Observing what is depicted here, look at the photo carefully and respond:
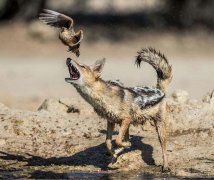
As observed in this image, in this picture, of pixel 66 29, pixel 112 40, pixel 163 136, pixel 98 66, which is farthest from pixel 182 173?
pixel 112 40

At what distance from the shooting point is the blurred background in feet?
72.2

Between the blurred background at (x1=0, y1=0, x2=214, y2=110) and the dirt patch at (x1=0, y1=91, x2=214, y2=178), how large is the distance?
289 inches

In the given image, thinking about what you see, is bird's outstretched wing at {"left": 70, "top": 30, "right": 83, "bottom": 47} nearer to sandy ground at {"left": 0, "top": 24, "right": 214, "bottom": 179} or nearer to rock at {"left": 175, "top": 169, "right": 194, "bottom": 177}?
sandy ground at {"left": 0, "top": 24, "right": 214, "bottom": 179}

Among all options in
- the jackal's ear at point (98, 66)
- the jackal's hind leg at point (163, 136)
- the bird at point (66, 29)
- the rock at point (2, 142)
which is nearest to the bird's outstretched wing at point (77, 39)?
the bird at point (66, 29)

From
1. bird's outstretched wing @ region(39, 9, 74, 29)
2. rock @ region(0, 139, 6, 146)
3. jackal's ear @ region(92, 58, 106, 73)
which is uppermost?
bird's outstretched wing @ region(39, 9, 74, 29)

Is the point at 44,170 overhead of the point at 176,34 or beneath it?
beneath

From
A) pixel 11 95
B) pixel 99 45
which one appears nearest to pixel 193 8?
pixel 99 45

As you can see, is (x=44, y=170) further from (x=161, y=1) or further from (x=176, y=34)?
(x=161, y=1)

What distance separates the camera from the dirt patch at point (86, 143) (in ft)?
34.6

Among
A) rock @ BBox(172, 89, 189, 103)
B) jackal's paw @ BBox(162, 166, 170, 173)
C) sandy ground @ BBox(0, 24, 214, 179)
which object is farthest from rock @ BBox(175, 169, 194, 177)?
rock @ BBox(172, 89, 189, 103)

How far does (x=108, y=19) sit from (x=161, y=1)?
206 cm

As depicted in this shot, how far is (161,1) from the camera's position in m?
31.0

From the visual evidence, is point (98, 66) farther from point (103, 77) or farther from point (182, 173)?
point (103, 77)

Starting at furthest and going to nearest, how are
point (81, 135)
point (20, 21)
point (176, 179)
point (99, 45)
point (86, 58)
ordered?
point (20, 21) → point (99, 45) → point (86, 58) → point (81, 135) → point (176, 179)
